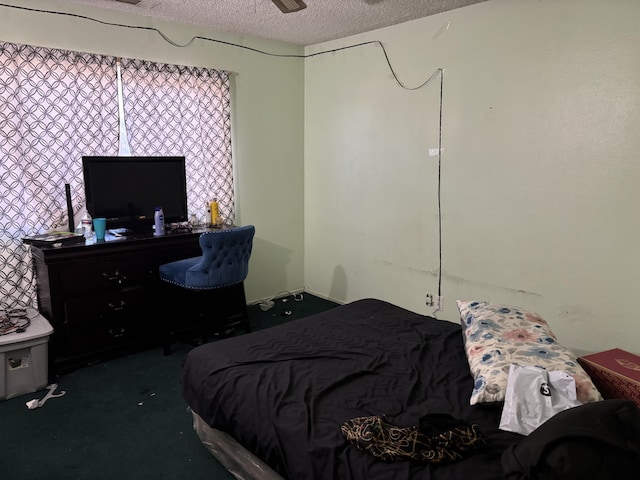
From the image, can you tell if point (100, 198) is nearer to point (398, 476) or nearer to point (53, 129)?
point (53, 129)

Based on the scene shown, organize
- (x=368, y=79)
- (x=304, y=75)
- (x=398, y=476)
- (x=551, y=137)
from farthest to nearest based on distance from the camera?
(x=304, y=75) < (x=368, y=79) < (x=551, y=137) < (x=398, y=476)

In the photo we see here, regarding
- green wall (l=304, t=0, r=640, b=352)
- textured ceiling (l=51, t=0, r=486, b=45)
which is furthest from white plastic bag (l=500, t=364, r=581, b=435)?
textured ceiling (l=51, t=0, r=486, b=45)

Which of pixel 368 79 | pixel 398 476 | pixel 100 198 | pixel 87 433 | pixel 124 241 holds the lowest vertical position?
→ pixel 87 433

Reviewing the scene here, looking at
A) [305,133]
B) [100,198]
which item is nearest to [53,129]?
[100,198]

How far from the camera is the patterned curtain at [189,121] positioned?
3.52m

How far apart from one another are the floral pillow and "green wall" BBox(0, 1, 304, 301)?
8.51 feet

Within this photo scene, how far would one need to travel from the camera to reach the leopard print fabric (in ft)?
4.71

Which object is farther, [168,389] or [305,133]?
[305,133]

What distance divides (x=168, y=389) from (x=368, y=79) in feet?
9.71

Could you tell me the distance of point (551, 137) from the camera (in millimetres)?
2826

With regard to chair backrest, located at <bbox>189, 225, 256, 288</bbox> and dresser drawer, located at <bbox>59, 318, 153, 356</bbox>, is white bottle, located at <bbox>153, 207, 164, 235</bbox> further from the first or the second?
dresser drawer, located at <bbox>59, 318, 153, 356</bbox>

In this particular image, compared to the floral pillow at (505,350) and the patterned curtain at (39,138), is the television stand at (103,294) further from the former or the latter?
the floral pillow at (505,350)

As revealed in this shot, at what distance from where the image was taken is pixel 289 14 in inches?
133

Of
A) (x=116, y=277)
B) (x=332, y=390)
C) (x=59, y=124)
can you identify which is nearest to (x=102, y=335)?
(x=116, y=277)
